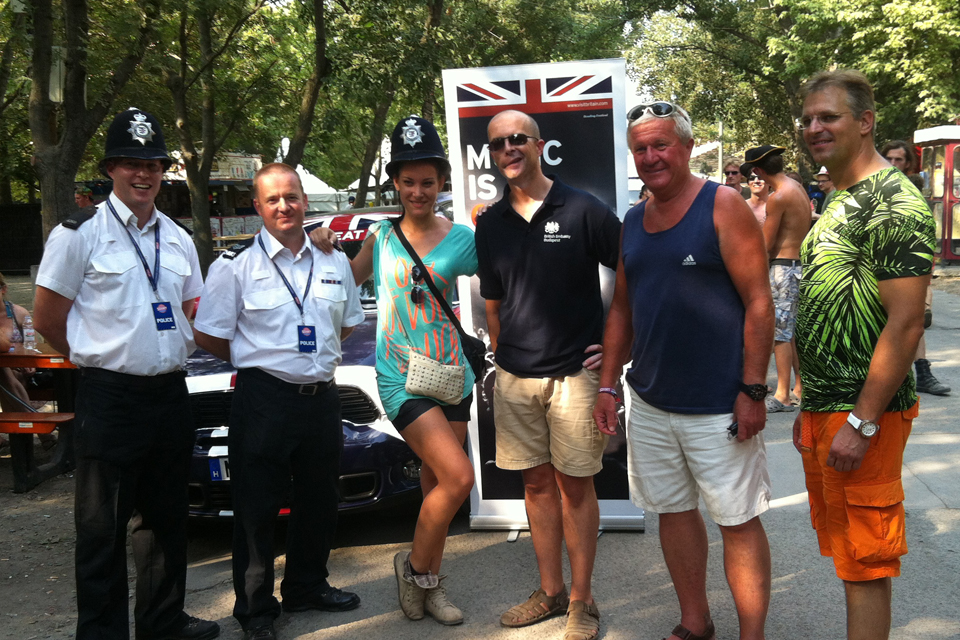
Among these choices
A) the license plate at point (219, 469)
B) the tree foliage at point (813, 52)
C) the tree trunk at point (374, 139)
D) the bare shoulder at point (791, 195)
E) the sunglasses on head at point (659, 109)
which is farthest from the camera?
→ the tree trunk at point (374, 139)

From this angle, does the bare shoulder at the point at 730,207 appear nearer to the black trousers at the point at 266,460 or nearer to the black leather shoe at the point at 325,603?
the black trousers at the point at 266,460

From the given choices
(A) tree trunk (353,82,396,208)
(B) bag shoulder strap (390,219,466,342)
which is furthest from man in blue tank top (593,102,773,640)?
(A) tree trunk (353,82,396,208)

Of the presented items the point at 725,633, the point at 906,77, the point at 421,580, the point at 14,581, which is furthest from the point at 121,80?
the point at 906,77

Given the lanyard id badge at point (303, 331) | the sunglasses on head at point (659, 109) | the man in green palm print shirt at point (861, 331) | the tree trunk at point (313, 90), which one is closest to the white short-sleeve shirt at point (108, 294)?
the lanyard id badge at point (303, 331)

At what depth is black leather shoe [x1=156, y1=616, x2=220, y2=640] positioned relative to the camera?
3736 mm

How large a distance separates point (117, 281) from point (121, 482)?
791 millimetres

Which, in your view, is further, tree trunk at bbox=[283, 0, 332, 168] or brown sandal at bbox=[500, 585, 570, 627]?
tree trunk at bbox=[283, 0, 332, 168]

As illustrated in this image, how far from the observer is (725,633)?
3551 mm

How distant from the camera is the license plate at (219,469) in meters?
4.46

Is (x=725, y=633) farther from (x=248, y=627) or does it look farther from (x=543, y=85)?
(x=543, y=85)

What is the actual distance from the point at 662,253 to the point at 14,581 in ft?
12.4

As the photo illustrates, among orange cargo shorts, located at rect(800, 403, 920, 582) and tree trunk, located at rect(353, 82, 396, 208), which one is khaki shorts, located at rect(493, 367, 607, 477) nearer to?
orange cargo shorts, located at rect(800, 403, 920, 582)

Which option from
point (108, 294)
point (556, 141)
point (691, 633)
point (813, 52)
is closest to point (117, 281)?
point (108, 294)

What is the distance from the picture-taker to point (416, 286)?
3.76 meters
